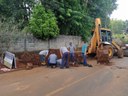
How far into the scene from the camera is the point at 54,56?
16031 millimetres

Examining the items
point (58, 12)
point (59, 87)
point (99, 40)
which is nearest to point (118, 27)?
point (58, 12)

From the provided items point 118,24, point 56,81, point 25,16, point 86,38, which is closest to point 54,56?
point 56,81

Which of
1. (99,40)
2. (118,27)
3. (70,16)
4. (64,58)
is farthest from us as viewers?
(118,27)

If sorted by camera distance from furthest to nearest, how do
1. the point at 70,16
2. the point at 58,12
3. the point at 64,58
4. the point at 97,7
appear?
1. the point at 97,7
2. the point at 70,16
3. the point at 58,12
4. the point at 64,58

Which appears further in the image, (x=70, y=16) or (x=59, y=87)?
(x=70, y=16)

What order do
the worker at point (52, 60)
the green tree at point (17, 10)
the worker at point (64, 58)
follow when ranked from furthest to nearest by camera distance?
the green tree at point (17, 10), the worker at point (52, 60), the worker at point (64, 58)

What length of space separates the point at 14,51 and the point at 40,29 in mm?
3286

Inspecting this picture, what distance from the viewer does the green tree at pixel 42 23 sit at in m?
21.5

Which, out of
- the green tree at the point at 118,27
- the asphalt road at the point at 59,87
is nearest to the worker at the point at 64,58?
the asphalt road at the point at 59,87

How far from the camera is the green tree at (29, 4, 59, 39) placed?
70.5 ft

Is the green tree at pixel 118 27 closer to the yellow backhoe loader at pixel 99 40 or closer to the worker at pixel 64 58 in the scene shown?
the yellow backhoe loader at pixel 99 40

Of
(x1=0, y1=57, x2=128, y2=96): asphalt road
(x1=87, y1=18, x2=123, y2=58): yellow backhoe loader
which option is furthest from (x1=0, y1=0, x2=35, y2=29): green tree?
(x1=0, y1=57, x2=128, y2=96): asphalt road

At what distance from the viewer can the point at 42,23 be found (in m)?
21.7

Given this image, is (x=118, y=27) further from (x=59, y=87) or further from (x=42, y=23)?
(x=59, y=87)
